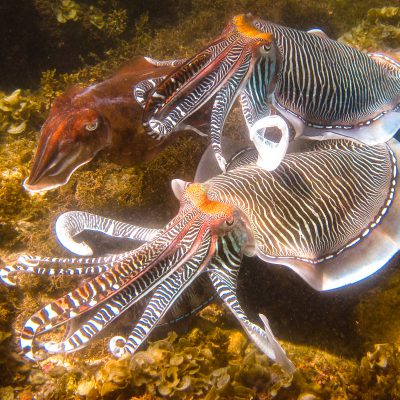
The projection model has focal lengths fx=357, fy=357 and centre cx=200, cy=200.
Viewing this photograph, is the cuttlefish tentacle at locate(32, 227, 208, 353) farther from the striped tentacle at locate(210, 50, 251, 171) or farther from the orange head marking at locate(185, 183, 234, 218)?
the striped tentacle at locate(210, 50, 251, 171)

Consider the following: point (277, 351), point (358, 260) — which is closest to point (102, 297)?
point (277, 351)

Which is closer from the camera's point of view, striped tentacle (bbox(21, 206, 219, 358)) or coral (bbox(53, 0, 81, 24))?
striped tentacle (bbox(21, 206, 219, 358))

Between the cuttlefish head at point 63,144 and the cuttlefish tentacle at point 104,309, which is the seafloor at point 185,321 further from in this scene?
the cuttlefish head at point 63,144

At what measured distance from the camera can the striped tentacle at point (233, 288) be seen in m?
2.97

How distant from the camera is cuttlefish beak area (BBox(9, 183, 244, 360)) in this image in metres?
2.83

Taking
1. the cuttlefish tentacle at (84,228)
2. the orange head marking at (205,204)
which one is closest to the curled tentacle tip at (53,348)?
the cuttlefish tentacle at (84,228)

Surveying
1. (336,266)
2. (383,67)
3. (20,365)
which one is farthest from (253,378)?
(383,67)

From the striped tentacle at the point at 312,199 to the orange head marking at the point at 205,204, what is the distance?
0.13 m

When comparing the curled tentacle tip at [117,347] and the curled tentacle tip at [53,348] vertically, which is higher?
the curled tentacle tip at [53,348]

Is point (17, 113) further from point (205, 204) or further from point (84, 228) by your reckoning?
point (205, 204)

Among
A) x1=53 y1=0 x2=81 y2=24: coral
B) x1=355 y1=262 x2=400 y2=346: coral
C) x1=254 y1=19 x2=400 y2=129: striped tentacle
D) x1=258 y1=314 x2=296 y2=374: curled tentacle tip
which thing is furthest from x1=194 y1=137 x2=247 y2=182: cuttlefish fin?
x1=53 y1=0 x2=81 y2=24: coral

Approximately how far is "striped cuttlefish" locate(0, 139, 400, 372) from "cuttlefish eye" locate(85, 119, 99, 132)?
0.89m

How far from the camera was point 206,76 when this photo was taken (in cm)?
318

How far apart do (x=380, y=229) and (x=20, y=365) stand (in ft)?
13.6
